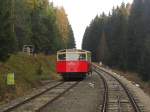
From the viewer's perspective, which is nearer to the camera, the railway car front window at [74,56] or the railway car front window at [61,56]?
the railway car front window at [74,56]

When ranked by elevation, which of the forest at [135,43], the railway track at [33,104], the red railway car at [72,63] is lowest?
the railway track at [33,104]

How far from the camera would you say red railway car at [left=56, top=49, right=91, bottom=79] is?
4519 cm

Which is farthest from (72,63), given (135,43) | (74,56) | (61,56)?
(135,43)

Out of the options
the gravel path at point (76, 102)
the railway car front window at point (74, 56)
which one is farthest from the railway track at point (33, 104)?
the railway car front window at point (74, 56)

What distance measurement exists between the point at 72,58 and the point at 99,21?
141 meters

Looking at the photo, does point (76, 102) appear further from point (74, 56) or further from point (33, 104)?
point (74, 56)

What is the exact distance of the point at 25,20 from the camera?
72062 mm

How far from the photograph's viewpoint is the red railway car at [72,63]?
45188 millimetres

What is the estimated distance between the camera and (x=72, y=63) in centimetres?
4522

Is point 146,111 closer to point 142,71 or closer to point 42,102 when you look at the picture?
point 42,102

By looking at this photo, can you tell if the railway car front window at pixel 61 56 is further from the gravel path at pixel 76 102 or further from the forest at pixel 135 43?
the forest at pixel 135 43

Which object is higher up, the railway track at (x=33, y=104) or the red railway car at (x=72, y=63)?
the red railway car at (x=72, y=63)

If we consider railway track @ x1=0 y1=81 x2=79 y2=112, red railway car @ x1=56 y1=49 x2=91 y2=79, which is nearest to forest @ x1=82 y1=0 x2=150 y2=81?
red railway car @ x1=56 y1=49 x2=91 y2=79

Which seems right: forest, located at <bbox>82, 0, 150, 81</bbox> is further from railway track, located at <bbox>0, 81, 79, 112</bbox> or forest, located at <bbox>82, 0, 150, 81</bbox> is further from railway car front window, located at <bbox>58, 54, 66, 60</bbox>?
railway track, located at <bbox>0, 81, 79, 112</bbox>
